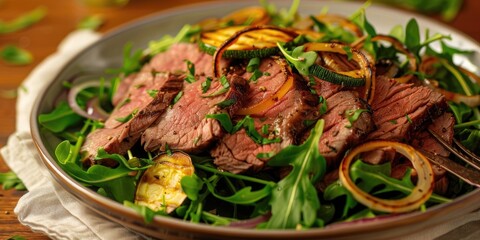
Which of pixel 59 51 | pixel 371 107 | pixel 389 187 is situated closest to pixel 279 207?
pixel 389 187

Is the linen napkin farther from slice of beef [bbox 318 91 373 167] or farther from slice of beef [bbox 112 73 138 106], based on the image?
slice of beef [bbox 318 91 373 167]

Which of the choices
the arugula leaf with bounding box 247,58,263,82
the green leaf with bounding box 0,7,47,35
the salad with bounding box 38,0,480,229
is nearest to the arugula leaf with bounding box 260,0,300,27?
the salad with bounding box 38,0,480,229

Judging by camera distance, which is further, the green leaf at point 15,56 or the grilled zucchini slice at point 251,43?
the green leaf at point 15,56

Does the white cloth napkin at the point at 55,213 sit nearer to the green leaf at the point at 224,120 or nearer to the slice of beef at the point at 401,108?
the slice of beef at the point at 401,108

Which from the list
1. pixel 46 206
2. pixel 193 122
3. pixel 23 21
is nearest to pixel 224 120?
pixel 193 122

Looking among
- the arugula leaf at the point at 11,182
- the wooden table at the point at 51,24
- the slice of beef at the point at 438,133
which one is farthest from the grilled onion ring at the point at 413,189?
the wooden table at the point at 51,24

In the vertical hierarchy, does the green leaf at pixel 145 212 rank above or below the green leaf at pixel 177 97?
below
